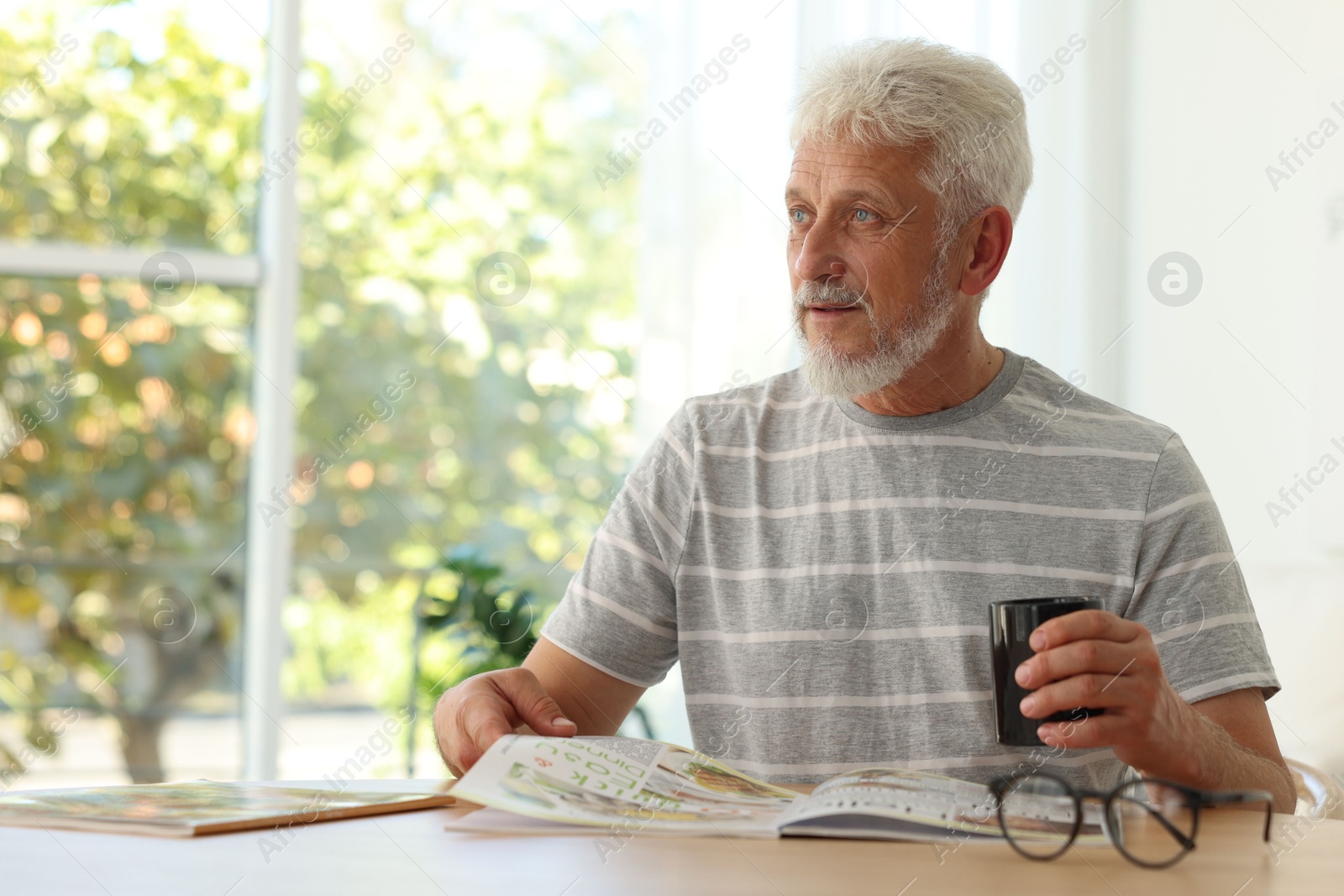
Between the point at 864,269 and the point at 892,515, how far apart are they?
1.00ft

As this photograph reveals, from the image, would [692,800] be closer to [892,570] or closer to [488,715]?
[488,715]

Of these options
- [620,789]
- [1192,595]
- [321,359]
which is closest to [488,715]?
[620,789]

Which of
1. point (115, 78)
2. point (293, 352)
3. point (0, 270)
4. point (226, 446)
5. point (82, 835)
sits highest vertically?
point (115, 78)

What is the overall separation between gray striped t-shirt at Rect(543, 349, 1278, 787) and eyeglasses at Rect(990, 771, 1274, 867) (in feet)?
1.35

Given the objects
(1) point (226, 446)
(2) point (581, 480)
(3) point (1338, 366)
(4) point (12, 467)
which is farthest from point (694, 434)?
(4) point (12, 467)

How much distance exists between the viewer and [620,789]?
91cm

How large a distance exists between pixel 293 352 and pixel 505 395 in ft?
1.73

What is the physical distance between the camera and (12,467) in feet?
9.10

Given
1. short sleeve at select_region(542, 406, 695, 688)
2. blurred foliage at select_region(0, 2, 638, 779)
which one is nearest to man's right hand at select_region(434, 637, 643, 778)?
short sleeve at select_region(542, 406, 695, 688)

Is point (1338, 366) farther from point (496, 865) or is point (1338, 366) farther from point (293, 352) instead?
point (293, 352)

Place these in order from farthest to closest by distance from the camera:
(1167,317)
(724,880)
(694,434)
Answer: (1167,317)
(694,434)
(724,880)

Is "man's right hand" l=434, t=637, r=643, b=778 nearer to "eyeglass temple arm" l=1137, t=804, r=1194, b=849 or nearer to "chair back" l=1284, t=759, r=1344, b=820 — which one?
"eyeglass temple arm" l=1137, t=804, r=1194, b=849

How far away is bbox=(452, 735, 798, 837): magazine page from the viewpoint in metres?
0.84

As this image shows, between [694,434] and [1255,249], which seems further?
[1255,249]
